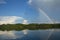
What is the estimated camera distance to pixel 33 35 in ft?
5.79

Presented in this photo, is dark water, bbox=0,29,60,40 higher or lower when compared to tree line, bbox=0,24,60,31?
lower

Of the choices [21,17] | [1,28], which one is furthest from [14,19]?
[1,28]

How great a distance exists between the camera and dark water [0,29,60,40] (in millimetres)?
1771

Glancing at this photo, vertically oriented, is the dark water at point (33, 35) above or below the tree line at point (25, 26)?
below

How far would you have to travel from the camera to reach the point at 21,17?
178 cm

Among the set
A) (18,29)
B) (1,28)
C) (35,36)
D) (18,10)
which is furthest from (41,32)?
(1,28)

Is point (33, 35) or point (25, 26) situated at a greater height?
point (25, 26)

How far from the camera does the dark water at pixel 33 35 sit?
177cm

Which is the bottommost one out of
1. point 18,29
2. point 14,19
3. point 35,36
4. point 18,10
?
point 35,36

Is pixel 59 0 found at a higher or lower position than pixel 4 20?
higher

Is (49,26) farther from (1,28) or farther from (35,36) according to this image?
(1,28)

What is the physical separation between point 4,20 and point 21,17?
0.23 metres

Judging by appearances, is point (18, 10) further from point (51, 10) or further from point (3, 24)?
point (51, 10)

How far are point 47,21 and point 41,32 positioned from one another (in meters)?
0.16
